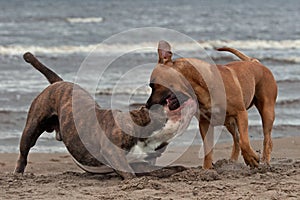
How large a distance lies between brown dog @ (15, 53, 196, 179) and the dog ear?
487 millimetres

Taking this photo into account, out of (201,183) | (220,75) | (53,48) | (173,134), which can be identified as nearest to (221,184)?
(201,183)

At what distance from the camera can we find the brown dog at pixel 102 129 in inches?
268

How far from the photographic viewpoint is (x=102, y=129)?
7.12m

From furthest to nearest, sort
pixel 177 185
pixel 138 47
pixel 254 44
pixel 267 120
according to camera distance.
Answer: pixel 254 44 → pixel 138 47 → pixel 267 120 → pixel 177 185

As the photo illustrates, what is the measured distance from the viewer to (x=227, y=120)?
741 centimetres

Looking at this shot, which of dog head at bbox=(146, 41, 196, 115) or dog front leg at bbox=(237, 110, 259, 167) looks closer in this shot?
dog head at bbox=(146, 41, 196, 115)

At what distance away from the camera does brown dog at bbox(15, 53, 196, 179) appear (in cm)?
680

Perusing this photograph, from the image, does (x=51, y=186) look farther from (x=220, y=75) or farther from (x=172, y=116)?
(x=220, y=75)

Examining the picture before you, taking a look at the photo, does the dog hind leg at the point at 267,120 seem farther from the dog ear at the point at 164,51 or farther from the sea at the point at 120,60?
the dog ear at the point at 164,51

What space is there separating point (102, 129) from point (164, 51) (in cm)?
99

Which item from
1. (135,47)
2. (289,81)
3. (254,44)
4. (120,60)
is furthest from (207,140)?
(254,44)

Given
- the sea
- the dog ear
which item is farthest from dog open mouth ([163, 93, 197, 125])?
the sea

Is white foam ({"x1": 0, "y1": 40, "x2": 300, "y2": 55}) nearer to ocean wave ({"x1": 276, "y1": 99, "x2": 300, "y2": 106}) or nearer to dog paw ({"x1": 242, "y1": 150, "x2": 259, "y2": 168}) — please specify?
ocean wave ({"x1": 276, "y1": 99, "x2": 300, "y2": 106})

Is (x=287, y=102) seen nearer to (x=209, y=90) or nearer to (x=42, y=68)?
(x=42, y=68)
